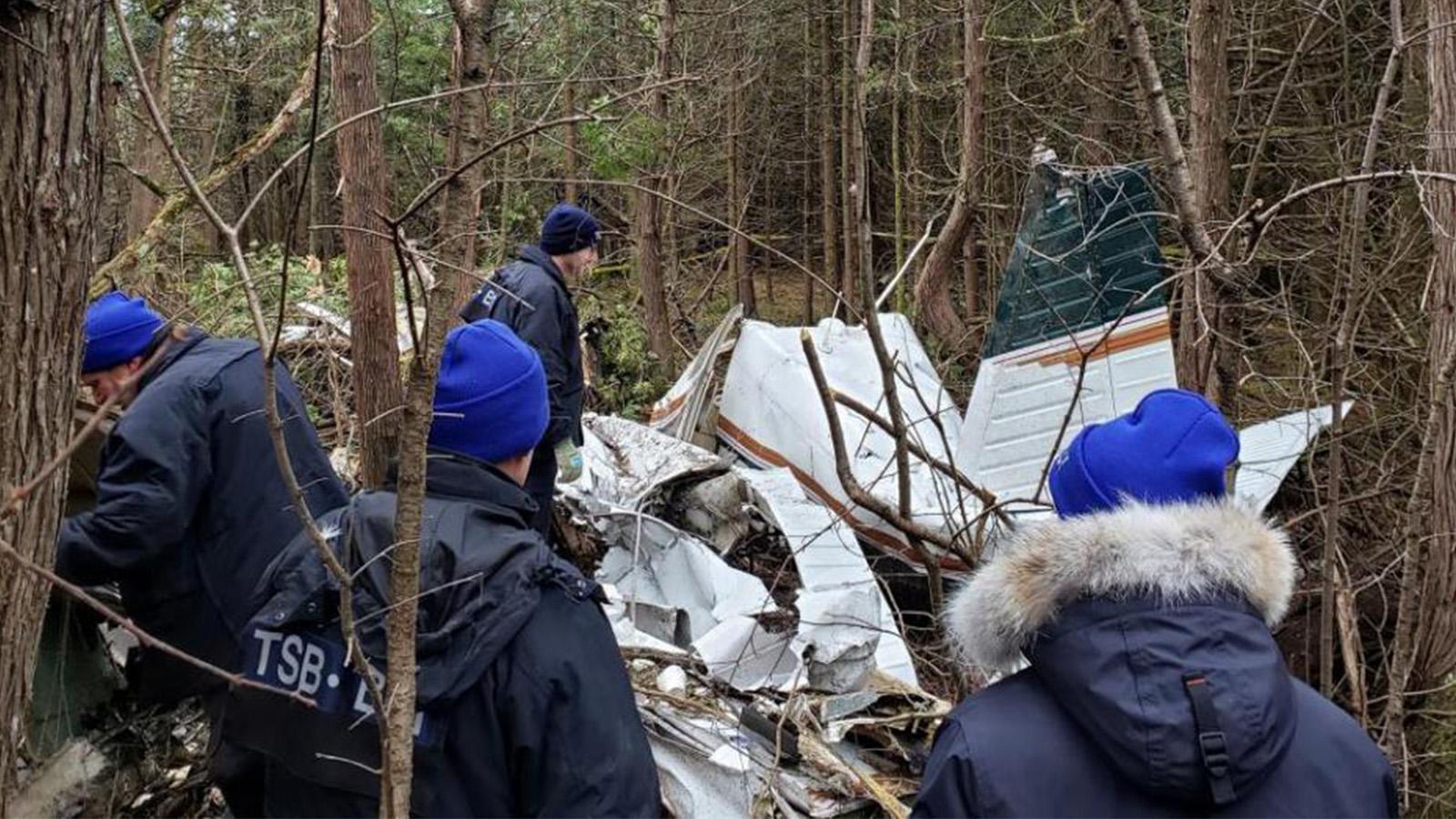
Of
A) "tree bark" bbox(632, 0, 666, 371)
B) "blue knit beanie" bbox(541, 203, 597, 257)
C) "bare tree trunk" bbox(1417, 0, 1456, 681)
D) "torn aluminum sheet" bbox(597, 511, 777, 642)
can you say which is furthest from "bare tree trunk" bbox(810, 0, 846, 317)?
"bare tree trunk" bbox(1417, 0, 1456, 681)

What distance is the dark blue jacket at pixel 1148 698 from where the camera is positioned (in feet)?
4.70

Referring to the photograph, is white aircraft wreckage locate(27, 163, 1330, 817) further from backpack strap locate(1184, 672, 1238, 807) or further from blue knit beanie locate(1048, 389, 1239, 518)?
backpack strap locate(1184, 672, 1238, 807)

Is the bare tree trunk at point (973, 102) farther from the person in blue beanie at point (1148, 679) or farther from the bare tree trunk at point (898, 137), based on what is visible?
the person in blue beanie at point (1148, 679)

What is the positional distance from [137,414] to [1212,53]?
514cm

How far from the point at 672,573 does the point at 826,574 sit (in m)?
0.82

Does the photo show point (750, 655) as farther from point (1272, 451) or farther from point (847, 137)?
point (847, 137)

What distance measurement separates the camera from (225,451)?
3273mm

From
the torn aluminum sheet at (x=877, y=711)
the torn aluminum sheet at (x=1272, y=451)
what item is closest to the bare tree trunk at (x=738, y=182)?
the torn aluminum sheet at (x=1272, y=451)

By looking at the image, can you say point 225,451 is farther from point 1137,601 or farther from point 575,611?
point 1137,601

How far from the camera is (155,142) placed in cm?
954

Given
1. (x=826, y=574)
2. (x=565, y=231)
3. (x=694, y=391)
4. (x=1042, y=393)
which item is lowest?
(x=826, y=574)

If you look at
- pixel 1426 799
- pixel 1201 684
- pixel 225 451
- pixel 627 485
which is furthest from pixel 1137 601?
pixel 627 485

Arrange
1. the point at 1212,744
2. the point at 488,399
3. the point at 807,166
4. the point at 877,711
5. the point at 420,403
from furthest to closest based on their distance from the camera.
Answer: the point at 807,166 → the point at 877,711 → the point at 488,399 → the point at 420,403 → the point at 1212,744

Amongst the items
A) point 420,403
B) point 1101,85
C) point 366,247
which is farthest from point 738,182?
point 420,403
